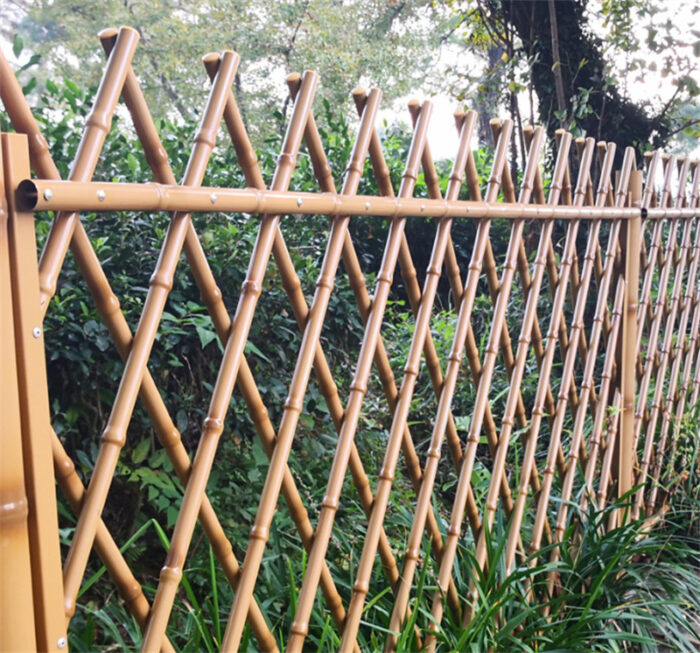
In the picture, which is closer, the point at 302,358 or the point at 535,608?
the point at 302,358

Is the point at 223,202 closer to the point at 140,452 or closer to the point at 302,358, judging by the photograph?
the point at 302,358

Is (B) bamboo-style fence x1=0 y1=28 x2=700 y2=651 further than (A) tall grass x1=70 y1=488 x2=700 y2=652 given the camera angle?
No

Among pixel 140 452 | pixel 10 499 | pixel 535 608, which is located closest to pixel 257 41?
pixel 140 452

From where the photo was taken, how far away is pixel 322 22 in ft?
35.7

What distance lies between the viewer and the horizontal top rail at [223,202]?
88 cm

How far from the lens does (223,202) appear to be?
1122 mm

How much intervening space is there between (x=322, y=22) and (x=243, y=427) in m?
9.98

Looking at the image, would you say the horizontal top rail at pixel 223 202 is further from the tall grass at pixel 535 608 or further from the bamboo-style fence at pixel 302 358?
the tall grass at pixel 535 608

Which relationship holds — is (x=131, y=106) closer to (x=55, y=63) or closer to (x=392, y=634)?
(x=392, y=634)

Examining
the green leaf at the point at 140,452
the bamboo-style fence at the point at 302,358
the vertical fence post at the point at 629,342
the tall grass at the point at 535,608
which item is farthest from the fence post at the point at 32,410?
the vertical fence post at the point at 629,342

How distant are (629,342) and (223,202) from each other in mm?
1758

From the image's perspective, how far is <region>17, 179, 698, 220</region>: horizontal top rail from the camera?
0.88 metres

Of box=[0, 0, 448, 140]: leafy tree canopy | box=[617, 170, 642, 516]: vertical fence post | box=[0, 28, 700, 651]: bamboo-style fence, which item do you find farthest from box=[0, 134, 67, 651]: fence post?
box=[0, 0, 448, 140]: leafy tree canopy

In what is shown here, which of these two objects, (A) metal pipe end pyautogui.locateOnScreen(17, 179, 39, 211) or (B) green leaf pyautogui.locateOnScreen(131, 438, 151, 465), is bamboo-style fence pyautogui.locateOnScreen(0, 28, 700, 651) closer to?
(A) metal pipe end pyautogui.locateOnScreen(17, 179, 39, 211)
